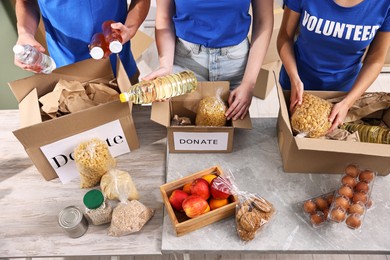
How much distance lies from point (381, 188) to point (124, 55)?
48.0 inches

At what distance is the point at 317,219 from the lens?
1.04 meters

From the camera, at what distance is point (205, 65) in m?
1.45

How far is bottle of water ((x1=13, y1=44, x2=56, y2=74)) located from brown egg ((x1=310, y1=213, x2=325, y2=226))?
1.05m

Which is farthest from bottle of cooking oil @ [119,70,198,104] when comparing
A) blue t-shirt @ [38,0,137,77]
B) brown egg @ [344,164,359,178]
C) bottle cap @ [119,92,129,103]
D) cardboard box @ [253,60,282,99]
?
cardboard box @ [253,60,282,99]

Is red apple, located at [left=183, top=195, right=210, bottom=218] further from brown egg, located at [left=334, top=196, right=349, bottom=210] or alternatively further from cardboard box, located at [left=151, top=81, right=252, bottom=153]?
brown egg, located at [left=334, top=196, right=349, bottom=210]

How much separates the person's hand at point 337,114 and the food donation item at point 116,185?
2.36ft

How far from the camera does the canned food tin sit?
39.5 inches

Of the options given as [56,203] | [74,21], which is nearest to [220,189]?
[56,203]

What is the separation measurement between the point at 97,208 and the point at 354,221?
803 millimetres

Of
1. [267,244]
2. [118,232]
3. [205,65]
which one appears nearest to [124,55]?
[205,65]

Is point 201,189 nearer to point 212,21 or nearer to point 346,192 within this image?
point 346,192

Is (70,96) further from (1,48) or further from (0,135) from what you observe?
(1,48)

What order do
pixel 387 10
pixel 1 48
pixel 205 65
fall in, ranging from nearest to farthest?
pixel 387 10 → pixel 205 65 → pixel 1 48

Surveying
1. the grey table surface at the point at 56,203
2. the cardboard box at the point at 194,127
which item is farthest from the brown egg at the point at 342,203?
the grey table surface at the point at 56,203
